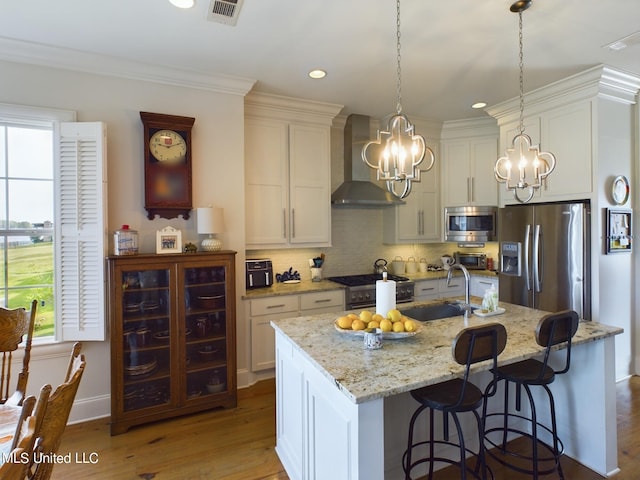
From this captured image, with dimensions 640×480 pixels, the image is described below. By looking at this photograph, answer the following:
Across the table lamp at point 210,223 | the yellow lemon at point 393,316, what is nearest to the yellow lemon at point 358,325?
the yellow lemon at point 393,316

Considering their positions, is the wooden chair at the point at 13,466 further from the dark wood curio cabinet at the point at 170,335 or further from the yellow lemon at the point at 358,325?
the dark wood curio cabinet at the point at 170,335

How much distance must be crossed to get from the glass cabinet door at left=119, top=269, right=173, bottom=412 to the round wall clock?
13.4 feet

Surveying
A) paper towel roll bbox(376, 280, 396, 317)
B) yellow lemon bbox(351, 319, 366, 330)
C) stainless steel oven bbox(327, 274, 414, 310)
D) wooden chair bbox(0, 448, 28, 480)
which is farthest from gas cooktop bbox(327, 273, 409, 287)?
wooden chair bbox(0, 448, 28, 480)

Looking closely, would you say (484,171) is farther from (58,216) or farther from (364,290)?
(58,216)

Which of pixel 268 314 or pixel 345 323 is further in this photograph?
pixel 268 314

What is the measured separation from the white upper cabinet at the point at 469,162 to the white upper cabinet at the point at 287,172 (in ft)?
5.85

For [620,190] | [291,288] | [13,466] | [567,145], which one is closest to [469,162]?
[567,145]

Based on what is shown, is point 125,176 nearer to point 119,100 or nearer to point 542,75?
point 119,100

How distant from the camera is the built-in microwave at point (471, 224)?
4371 millimetres

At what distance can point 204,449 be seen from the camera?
2.38 m

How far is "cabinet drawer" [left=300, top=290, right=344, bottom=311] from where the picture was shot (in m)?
3.54

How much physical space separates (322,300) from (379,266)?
49.0 inches

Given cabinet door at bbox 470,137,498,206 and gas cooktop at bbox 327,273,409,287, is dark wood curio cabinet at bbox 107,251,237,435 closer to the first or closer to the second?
gas cooktop at bbox 327,273,409,287
